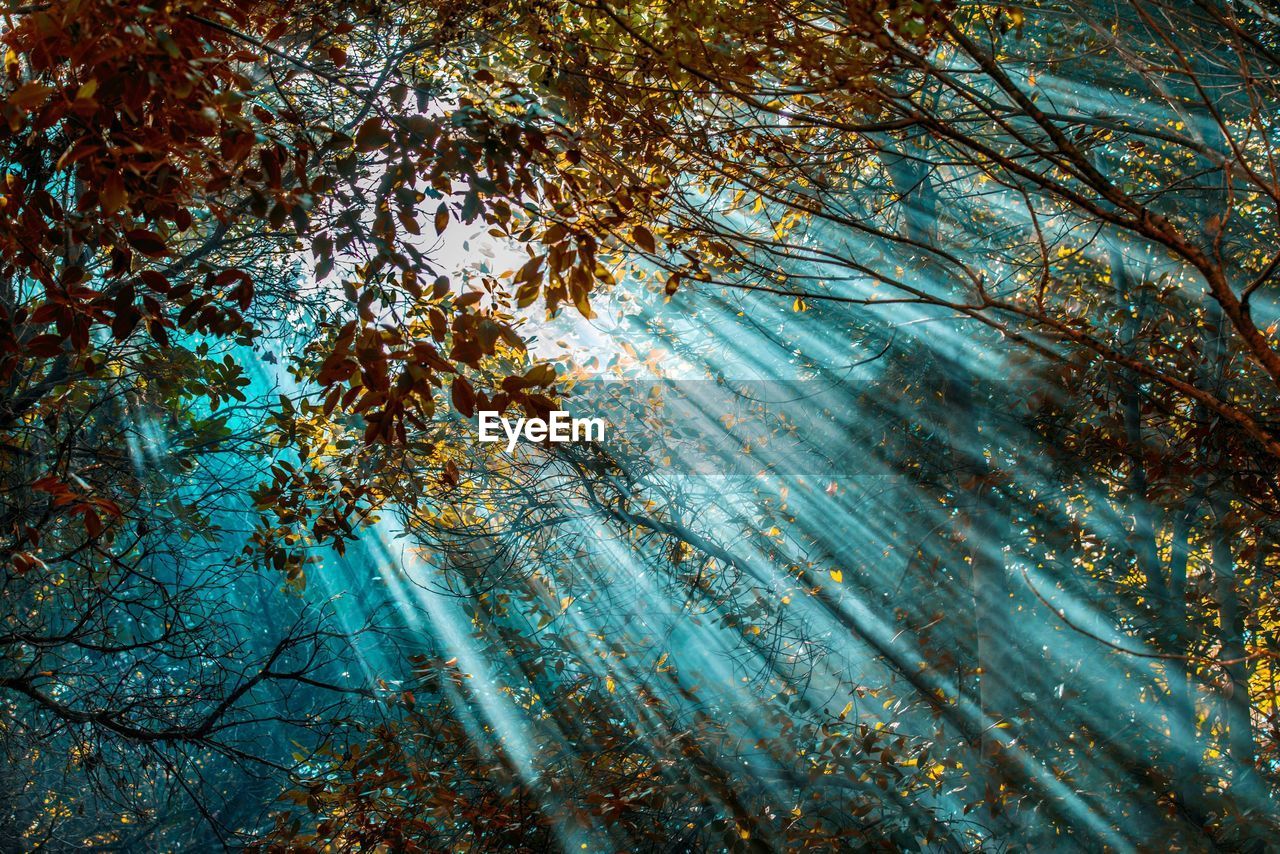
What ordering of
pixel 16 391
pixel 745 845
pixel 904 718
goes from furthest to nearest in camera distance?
pixel 904 718 → pixel 745 845 → pixel 16 391

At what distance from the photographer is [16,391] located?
3.02 meters

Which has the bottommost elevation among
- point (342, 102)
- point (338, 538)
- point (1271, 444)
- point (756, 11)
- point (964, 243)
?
point (1271, 444)

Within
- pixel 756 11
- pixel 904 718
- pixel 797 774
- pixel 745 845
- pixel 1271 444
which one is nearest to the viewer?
pixel 1271 444

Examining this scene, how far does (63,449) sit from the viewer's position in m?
2.54

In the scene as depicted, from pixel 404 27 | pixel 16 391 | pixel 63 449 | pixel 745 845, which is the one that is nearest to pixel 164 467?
pixel 16 391

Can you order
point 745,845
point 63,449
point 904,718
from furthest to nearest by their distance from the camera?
1. point 904,718
2. point 745,845
3. point 63,449

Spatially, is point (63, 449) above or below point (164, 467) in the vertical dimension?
below

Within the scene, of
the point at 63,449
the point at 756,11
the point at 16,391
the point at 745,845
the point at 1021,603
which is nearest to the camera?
the point at 756,11

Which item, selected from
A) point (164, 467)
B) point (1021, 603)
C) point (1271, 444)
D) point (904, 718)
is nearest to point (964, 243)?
point (1021, 603)

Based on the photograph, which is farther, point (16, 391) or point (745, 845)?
point (745, 845)

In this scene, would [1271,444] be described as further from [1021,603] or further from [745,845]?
[1021,603]

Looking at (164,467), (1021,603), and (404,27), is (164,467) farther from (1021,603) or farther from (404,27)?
(1021,603)

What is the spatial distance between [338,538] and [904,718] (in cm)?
333

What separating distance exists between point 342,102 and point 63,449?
259 cm
